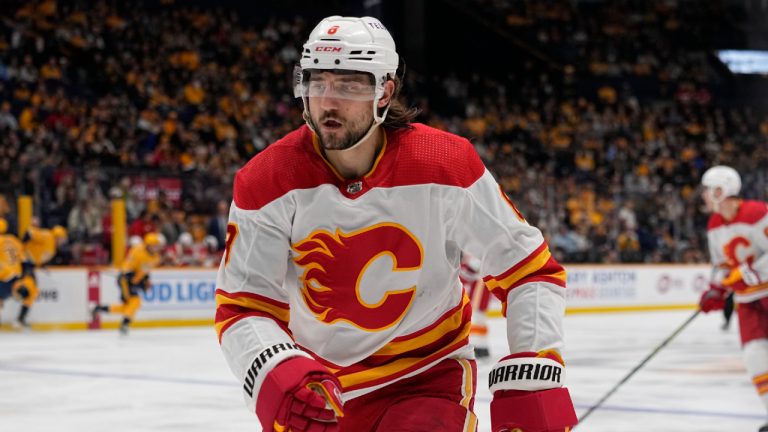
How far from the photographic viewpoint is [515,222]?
2.46m

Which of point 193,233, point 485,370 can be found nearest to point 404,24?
point 193,233

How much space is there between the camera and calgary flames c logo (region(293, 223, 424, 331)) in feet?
8.05

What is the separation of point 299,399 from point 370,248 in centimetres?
46

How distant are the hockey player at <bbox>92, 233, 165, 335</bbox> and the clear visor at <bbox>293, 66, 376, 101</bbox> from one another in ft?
33.0

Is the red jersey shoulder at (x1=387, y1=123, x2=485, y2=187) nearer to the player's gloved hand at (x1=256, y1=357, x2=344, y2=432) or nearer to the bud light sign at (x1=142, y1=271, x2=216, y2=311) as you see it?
the player's gloved hand at (x1=256, y1=357, x2=344, y2=432)

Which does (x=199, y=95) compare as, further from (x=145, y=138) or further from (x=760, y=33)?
(x=760, y=33)

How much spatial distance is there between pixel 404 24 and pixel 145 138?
256 inches

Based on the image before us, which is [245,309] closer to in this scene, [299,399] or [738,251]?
[299,399]

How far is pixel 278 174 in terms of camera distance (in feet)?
7.95

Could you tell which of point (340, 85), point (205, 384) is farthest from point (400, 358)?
point (205, 384)

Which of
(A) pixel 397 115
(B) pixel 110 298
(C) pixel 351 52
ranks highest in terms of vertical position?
(C) pixel 351 52

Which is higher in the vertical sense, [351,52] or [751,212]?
[351,52]

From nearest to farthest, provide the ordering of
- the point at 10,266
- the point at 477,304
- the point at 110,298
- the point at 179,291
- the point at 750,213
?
the point at 750,213, the point at 477,304, the point at 10,266, the point at 110,298, the point at 179,291

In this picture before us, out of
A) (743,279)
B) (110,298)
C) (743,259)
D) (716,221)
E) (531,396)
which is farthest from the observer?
(110,298)
